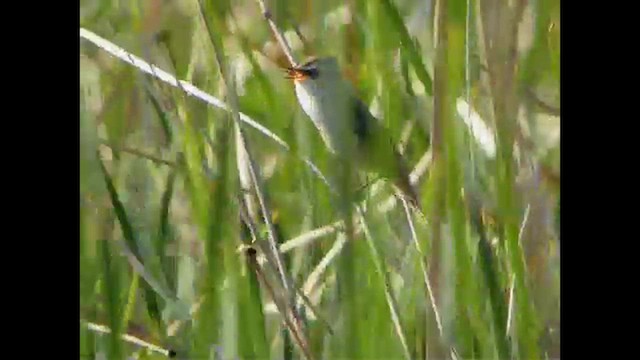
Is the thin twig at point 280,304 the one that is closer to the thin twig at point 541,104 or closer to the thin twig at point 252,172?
the thin twig at point 252,172

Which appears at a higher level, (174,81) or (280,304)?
(174,81)

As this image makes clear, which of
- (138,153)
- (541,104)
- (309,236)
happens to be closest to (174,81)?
(138,153)

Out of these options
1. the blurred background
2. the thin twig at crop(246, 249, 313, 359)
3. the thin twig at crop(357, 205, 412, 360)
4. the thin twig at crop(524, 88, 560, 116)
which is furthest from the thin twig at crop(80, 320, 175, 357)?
the thin twig at crop(524, 88, 560, 116)

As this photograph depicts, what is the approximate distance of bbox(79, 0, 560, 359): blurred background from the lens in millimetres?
718

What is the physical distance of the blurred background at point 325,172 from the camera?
2.36 feet

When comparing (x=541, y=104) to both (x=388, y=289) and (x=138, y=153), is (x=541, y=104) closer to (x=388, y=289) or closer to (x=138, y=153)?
(x=388, y=289)

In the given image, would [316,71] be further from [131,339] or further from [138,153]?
[131,339]

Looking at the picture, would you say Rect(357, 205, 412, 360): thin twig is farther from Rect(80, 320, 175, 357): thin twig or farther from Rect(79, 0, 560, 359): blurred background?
Rect(80, 320, 175, 357): thin twig

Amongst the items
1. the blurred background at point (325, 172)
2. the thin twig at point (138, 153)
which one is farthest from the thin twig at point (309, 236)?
the thin twig at point (138, 153)

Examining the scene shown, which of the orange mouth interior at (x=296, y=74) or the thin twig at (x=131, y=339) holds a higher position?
the orange mouth interior at (x=296, y=74)

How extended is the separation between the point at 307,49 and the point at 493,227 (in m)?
0.24

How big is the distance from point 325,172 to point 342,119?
0.17ft

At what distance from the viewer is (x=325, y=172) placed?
0.72 m

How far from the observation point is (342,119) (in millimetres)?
719
